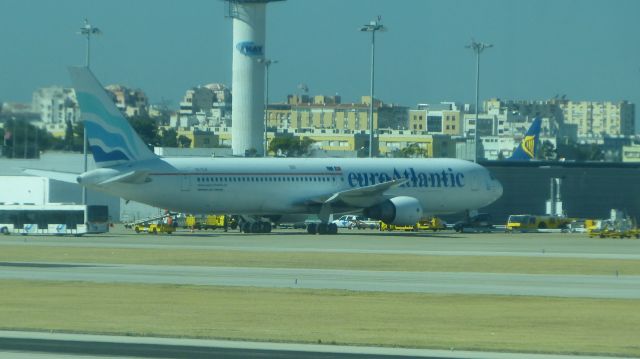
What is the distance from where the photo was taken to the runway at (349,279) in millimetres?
34875

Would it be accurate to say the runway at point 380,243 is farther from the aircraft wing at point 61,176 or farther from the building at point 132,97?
the building at point 132,97

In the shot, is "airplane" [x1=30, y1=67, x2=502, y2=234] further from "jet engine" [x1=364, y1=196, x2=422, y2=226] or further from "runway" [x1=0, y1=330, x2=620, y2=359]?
"runway" [x1=0, y1=330, x2=620, y2=359]

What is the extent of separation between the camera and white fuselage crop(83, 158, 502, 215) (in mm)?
65312

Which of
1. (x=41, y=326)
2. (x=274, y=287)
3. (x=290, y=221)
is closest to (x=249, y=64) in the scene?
(x=290, y=221)

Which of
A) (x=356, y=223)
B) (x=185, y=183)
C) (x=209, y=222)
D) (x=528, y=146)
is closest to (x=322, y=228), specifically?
(x=185, y=183)

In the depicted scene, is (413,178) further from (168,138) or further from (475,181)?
(168,138)

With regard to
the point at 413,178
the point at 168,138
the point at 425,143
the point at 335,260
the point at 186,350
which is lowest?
the point at 335,260

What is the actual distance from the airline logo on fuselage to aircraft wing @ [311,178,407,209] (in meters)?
1.44

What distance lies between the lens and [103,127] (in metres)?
64.2

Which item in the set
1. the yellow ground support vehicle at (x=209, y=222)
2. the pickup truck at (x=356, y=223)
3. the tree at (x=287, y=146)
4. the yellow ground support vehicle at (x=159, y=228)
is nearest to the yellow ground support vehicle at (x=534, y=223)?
the pickup truck at (x=356, y=223)

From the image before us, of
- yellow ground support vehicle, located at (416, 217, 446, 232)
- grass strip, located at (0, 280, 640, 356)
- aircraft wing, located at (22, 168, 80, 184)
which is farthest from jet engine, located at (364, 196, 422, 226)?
grass strip, located at (0, 280, 640, 356)

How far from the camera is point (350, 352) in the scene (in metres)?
22.1

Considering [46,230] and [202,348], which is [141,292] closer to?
[202,348]

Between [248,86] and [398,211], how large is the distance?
179 ft
